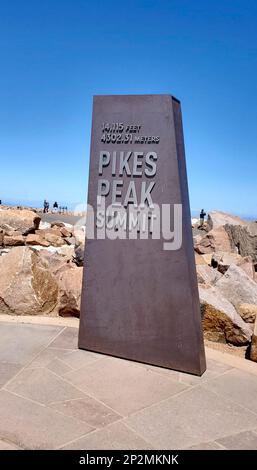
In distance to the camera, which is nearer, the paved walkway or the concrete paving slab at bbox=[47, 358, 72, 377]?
the paved walkway

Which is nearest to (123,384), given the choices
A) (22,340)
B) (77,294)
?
(22,340)

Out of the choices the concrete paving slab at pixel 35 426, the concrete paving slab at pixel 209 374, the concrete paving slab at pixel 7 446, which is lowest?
the concrete paving slab at pixel 7 446

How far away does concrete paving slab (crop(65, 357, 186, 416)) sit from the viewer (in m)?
3.07

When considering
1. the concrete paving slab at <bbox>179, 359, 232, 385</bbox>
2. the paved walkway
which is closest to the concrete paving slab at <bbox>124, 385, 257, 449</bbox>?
the paved walkway

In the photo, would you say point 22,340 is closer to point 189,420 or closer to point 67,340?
point 67,340

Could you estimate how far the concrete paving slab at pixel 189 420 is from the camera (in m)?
2.58

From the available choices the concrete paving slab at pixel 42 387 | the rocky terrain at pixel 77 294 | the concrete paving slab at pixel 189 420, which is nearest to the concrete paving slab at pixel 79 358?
the concrete paving slab at pixel 42 387

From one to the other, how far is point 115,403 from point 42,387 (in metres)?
0.64

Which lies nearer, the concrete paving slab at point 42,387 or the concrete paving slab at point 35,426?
the concrete paving slab at point 35,426

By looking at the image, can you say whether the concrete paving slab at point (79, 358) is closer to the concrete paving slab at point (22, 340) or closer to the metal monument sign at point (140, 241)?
the metal monument sign at point (140, 241)

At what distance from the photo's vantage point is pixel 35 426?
264 centimetres

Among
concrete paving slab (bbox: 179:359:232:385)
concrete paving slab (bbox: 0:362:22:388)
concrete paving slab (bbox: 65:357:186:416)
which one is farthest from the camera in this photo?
concrete paving slab (bbox: 179:359:232:385)

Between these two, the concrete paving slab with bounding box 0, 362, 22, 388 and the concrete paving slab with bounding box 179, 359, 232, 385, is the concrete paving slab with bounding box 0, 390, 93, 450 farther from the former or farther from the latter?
the concrete paving slab with bounding box 179, 359, 232, 385

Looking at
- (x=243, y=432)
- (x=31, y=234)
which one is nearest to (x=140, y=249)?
(x=243, y=432)
